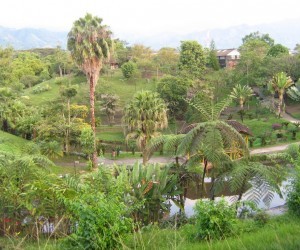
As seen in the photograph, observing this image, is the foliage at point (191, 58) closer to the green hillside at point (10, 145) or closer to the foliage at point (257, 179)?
the green hillside at point (10, 145)

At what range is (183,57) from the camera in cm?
4450

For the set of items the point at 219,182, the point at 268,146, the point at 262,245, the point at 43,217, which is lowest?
the point at 268,146

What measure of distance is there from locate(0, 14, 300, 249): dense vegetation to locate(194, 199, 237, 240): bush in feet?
0.07

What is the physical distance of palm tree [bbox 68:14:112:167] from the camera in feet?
65.4

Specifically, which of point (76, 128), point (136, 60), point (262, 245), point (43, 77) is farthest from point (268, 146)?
point (43, 77)

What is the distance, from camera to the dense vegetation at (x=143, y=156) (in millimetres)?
6270

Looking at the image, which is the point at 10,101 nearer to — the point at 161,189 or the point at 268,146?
the point at 268,146

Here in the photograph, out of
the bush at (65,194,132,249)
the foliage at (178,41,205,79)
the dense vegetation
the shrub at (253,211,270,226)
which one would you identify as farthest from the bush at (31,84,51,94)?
the bush at (65,194,132,249)

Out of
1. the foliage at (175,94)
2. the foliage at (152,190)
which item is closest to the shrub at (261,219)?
the foliage at (152,190)

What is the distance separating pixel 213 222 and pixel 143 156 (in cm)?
1172

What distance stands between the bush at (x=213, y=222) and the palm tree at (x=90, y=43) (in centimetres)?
1486

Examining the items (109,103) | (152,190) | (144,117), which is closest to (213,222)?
(152,190)

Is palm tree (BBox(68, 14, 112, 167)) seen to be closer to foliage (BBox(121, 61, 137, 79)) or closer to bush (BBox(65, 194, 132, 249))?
bush (BBox(65, 194, 132, 249))

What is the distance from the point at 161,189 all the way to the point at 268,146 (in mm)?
17781
